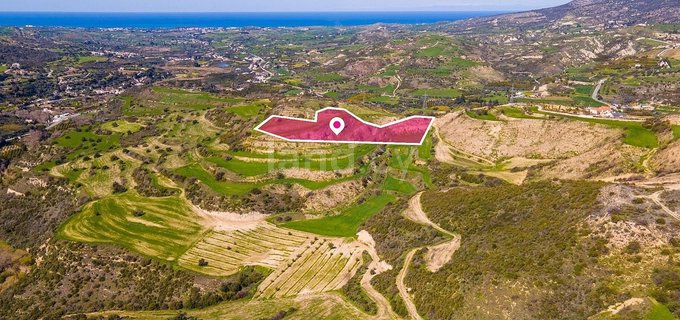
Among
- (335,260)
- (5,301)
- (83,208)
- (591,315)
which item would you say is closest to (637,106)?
(335,260)

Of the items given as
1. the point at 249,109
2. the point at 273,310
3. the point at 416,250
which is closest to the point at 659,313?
the point at 416,250

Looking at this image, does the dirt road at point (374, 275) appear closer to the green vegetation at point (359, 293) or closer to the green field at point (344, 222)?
the green vegetation at point (359, 293)

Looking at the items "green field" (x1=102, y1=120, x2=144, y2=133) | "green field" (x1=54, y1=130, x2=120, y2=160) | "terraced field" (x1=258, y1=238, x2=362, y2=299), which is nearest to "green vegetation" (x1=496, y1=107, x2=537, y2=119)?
"terraced field" (x1=258, y1=238, x2=362, y2=299)

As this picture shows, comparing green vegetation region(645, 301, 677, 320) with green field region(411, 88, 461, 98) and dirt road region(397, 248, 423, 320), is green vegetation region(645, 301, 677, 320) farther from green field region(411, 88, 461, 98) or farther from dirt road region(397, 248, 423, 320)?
green field region(411, 88, 461, 98)

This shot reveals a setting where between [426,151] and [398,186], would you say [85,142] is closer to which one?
[398,186]

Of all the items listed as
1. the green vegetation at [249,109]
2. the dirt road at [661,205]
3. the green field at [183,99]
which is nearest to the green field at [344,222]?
the dirt road at [661,205]
